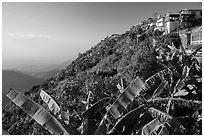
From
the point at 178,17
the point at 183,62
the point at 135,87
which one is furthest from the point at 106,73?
the point at 178,17

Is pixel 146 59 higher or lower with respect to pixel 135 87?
lower

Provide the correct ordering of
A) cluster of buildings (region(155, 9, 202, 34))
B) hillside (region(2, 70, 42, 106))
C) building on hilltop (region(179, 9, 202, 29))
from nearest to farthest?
hillside (region(2, 70, 42, 106)) → cluster of buildings (region(155, 9, 202, 34)) → building on hilltop (region(179, 9, 202, 29))

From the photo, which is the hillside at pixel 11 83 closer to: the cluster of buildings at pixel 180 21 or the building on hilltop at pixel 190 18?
the cluster of buildings at pixel 180 21

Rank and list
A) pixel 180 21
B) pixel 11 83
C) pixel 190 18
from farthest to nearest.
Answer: pixel 190 18 → pixel 180 21 → pixel 11 83

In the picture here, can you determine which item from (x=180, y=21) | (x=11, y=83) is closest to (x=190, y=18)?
(x=180, y=21)

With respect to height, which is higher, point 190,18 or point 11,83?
point 190,18

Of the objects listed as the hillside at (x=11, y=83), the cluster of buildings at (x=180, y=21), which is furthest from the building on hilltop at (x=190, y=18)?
the hillside at (x=11, y=83)

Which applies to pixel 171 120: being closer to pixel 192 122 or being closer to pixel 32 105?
pixel 192 122

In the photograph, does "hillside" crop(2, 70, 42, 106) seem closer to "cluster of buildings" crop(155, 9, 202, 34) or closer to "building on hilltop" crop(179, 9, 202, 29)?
"cluster of buildings" crop(155, 9, 202, 34)

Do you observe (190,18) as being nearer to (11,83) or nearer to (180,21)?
(180,21)

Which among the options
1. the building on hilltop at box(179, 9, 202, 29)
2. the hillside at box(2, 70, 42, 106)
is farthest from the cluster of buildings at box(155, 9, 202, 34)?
the hillside at box(2, 70, 42, 106)

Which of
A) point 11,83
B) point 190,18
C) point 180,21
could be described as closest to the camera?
point 11,83
